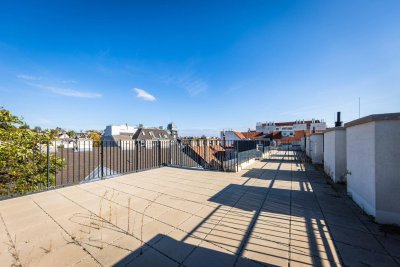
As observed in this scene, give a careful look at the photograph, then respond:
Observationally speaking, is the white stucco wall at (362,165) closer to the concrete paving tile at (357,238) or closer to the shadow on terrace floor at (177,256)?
the concrete paving tile at (357,238)

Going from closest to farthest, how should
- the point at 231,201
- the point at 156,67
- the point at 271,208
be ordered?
1. the point at 271,208
2. the point at 231,201
3. the point at 156,67

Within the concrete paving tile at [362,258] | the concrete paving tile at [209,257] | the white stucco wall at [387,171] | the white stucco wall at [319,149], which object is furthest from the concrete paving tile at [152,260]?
the white stucco wall at [319,149]

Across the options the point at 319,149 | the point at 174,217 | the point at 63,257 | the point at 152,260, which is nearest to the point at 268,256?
the point at 152,260

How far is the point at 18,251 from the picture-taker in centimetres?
185

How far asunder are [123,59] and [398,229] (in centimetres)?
1394

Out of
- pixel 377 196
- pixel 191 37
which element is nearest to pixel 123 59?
pixel 191 37

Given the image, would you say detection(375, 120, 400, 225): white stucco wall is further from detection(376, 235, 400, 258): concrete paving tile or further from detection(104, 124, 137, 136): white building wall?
detection(104, 124, 137, 136): white building wall

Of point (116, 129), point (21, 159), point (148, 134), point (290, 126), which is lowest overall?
point (21, 159)

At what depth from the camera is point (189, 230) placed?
2.31 meters

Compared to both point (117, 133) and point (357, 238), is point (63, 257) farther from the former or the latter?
point (117, 133)

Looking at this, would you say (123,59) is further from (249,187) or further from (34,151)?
(249,187)

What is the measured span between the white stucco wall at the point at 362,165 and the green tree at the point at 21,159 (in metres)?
6.83

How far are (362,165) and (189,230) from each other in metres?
3.37

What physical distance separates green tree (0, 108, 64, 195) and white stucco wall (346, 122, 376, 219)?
6834mm
